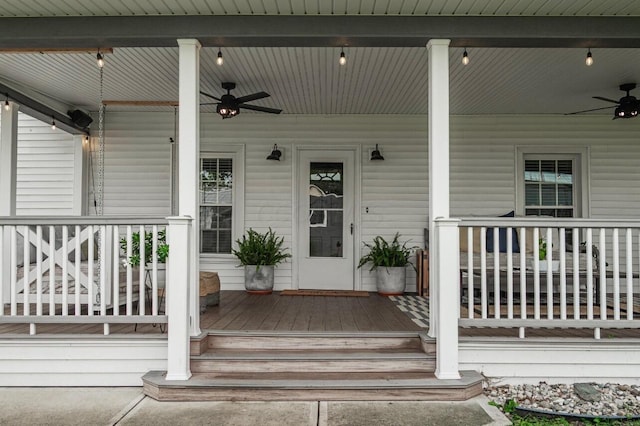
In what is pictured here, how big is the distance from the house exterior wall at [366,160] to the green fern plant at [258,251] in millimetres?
211

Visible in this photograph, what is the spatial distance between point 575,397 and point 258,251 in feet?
13.1

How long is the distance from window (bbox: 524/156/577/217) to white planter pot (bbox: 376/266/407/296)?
2240 millimetres

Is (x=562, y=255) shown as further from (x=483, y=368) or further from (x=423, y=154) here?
(x=423, y=154)

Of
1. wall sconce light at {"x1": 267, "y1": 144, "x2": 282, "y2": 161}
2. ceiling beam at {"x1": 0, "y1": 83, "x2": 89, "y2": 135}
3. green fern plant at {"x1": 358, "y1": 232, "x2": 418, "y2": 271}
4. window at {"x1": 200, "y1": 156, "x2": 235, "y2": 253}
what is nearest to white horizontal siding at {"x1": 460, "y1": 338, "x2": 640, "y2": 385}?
green fern plant at {"x1": 358, "y1": 232, "x2": 418, "y2": 271}

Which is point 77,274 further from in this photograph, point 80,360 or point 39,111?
point 39,111

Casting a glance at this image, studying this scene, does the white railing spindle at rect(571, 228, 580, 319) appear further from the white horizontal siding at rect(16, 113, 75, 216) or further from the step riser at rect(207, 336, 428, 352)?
the white horizontal siding at rect(16, 113, 75, 216)

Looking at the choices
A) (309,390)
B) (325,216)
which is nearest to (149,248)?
(309,390)

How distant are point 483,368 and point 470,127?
3952 mm

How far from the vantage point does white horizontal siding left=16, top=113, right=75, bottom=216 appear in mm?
6297

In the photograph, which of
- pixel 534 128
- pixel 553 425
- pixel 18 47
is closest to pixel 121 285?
pixel 18 47

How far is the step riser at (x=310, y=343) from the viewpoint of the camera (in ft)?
12.0

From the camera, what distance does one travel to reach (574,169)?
257 inches

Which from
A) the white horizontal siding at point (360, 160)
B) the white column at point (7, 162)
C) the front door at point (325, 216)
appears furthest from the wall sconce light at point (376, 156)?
the white column at point (7, 162)

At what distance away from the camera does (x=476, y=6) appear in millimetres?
3355
